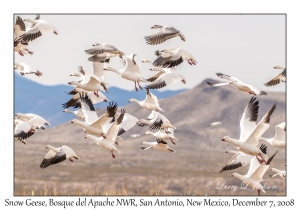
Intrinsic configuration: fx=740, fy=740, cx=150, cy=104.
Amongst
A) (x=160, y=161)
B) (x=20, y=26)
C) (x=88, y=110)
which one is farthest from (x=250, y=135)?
(x=160, y=161)

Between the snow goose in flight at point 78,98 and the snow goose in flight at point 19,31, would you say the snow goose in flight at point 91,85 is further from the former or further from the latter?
the snow goose in flight at point 19,31

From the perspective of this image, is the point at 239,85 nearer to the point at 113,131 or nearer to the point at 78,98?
the point at 113,131

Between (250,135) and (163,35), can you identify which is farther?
(163,35)

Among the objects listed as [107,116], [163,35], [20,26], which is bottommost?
[107,116]

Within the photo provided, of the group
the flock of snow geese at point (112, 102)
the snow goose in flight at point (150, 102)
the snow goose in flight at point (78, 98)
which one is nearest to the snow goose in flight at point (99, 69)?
Answer: the flock of snow geese at point (112, 102)

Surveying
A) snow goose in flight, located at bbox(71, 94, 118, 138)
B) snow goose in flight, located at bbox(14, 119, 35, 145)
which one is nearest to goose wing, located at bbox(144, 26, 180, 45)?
snow goose in flight, located at bbox(71, 94, 118, 138)

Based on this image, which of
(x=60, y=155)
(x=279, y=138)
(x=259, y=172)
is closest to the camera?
(x=259, y=172)

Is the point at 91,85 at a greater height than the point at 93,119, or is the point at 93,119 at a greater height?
the point at 91,85

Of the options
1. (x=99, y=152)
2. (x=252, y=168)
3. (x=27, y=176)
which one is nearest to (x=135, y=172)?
(x=99, y=152)
